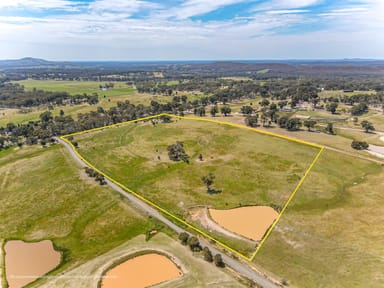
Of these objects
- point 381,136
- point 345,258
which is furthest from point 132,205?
point 381,136

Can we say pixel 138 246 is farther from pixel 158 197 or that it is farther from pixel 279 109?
pixel 279 109

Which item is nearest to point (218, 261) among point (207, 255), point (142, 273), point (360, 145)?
point (207, 255)

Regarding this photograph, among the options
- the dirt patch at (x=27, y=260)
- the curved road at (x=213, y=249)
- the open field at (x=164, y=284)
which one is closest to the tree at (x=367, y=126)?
the curved road at (x=213, y=249)

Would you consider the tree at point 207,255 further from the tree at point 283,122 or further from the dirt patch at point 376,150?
the tree at point 283,122

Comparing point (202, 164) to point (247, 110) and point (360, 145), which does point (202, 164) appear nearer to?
point (360, 145)

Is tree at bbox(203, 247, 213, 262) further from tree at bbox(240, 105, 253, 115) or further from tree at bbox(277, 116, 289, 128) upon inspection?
tree at bbox(240, 105, 253, 115)

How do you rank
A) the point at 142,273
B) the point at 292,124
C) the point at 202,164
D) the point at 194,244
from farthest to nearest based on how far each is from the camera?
the point at 292,124, the point at 202,164, the point at 194,244, the point at 142,273

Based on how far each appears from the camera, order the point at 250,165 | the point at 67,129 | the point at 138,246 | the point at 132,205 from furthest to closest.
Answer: the point at 67,129
the point at 250,165
the point at 132,205
the point at 138,246

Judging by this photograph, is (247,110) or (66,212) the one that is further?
(247,110)
